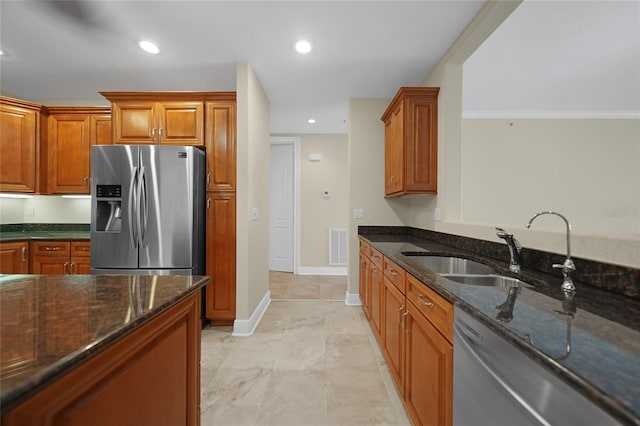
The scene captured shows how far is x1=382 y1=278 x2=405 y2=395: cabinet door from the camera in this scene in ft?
5.40

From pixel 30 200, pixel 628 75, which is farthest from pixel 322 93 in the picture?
pixel 30 200

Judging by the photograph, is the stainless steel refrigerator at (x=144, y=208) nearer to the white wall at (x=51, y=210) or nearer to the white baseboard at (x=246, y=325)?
the white baseboard at (x=246, y=325)

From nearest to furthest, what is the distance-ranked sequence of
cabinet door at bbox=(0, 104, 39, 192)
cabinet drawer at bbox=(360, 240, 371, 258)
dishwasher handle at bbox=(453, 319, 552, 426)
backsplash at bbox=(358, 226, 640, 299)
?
dishwasher handle at bbox=(453, 319, 552, 426), backsplash at bbox=(358, 226, 640, 299), cabinet drawer at bbox=(360, 240, 371, 258), cabinet door at bbox=(0, 104, 39, 192)

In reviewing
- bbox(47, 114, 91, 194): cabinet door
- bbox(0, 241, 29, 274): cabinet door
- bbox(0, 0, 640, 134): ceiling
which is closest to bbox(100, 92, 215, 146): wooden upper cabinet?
bbox(0, 0, 640, 134): ceiling

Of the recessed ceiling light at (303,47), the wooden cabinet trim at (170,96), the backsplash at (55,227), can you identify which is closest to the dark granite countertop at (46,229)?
the backsplash at (55,227)

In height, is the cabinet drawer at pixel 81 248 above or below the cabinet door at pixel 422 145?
below

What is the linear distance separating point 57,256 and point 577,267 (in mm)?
4381

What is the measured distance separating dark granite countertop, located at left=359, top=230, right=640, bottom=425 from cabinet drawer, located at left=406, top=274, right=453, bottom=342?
6 centimetres

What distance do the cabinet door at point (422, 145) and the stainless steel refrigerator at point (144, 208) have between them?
84.1 inches

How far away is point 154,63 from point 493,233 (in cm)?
343

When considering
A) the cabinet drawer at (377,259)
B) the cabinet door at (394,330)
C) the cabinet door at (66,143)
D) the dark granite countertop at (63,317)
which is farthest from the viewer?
the cabinet door at (66,143)

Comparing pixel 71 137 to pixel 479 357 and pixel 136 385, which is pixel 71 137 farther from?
pixel 479 357

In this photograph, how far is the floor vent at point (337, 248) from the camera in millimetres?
5191

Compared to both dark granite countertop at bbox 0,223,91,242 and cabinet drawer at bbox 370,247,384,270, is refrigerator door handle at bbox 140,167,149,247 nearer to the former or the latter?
dark granite countertop at bbox 0,223,91,242
